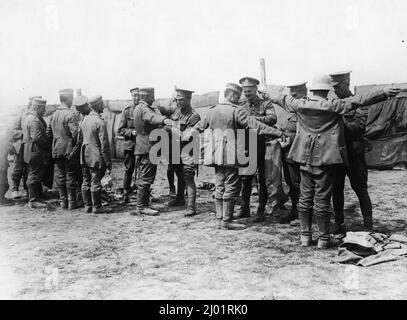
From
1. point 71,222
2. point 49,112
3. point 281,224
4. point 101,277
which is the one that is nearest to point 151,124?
point 71,222

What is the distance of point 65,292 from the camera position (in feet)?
13.1

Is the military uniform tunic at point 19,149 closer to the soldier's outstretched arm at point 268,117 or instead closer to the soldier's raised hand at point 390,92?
the soldier's outstretched arm at point 268,117

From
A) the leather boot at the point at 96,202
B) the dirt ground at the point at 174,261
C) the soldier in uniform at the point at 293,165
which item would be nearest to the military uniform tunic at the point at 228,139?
the soldier in uniform at the point at 293,165

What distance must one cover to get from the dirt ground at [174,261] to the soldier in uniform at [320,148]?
0.43m

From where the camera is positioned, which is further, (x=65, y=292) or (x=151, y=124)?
(x=151, y=124)

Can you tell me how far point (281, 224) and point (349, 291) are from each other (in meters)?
2.58

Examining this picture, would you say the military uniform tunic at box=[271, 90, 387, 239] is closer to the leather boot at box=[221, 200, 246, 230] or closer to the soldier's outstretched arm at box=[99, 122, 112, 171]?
the leather boot at box=[221, 200, 246, 230]

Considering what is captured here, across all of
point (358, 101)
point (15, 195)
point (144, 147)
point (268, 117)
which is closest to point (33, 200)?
point (15, 195)

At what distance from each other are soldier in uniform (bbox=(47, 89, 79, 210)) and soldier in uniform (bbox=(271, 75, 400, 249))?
13.6ft

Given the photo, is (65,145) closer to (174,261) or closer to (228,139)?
(228,139)

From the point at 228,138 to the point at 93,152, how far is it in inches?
97.0

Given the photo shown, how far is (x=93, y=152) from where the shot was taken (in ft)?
23.4

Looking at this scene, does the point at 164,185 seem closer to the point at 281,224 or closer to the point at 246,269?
the point at 281,224

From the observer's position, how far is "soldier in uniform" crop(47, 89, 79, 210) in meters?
7.57
